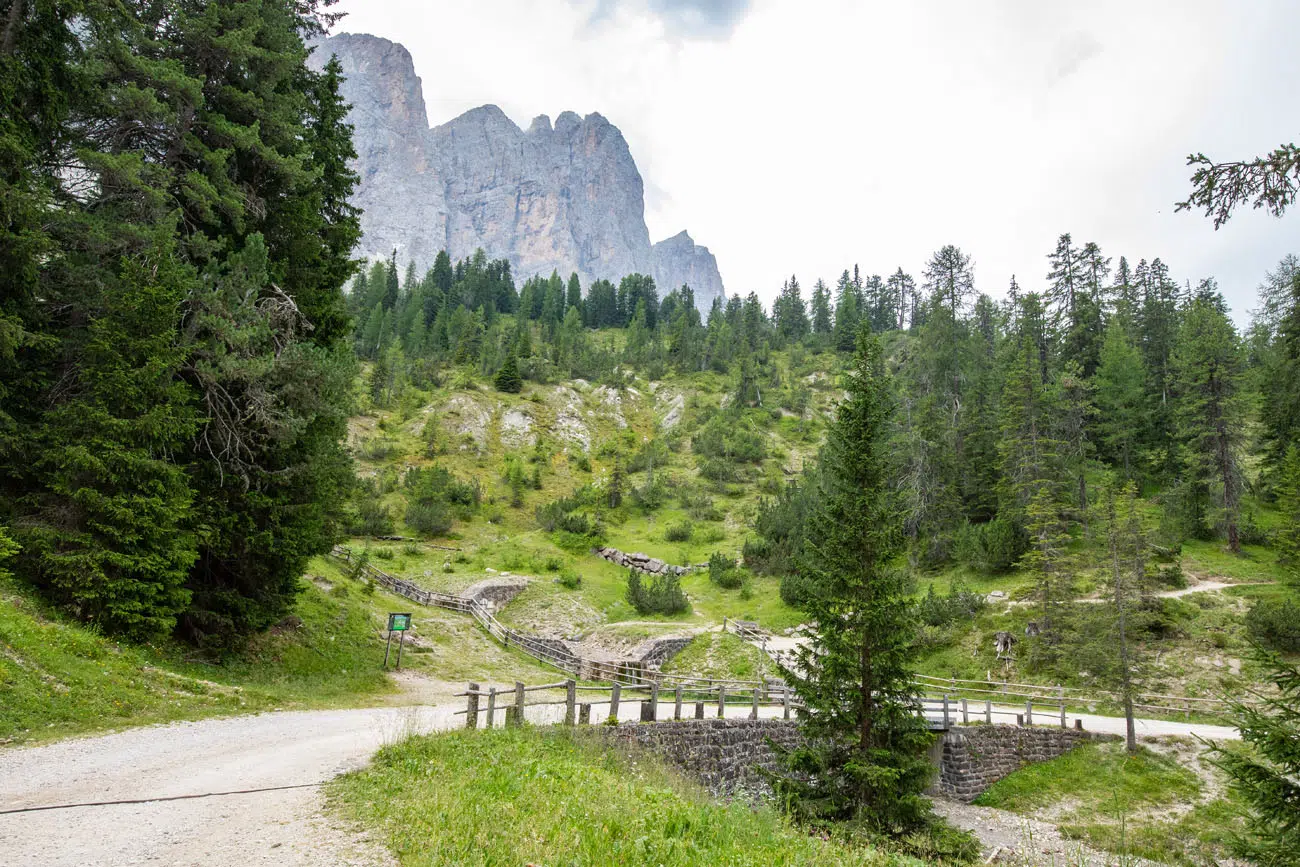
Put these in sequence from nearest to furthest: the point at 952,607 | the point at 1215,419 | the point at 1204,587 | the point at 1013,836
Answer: the point at 1013,836 < the point at 1204,587 < the point at 952,607 < the point at 1215,419

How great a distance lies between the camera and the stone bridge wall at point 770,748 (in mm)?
14289

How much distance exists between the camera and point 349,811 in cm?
685

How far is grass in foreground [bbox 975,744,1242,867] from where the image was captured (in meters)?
15.9

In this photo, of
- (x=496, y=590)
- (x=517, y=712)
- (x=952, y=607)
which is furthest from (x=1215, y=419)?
(x=517, y=712)

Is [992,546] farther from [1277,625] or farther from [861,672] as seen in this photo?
[861,672]

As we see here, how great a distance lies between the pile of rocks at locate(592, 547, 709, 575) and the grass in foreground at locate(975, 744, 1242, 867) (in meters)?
25.7

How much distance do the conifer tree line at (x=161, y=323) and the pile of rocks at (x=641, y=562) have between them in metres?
28.5

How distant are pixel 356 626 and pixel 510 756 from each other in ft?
48.6

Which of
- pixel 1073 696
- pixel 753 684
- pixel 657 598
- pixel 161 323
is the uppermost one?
pixel 161 323

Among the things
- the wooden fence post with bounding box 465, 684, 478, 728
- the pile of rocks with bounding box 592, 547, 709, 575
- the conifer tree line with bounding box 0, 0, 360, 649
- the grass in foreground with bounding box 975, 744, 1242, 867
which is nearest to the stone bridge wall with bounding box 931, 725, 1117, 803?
the grass in foreground with bounding box 975, 744, 1242, 867

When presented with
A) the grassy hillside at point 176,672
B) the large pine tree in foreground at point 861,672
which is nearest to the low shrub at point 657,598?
the grassy hillside at point 176,672

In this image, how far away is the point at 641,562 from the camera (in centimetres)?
4438

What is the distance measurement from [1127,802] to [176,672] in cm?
2504

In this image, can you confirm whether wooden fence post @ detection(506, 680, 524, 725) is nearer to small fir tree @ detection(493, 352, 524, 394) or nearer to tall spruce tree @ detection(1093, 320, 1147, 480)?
tall spruce tree @ detection(1093, 320, 1147, 480)
